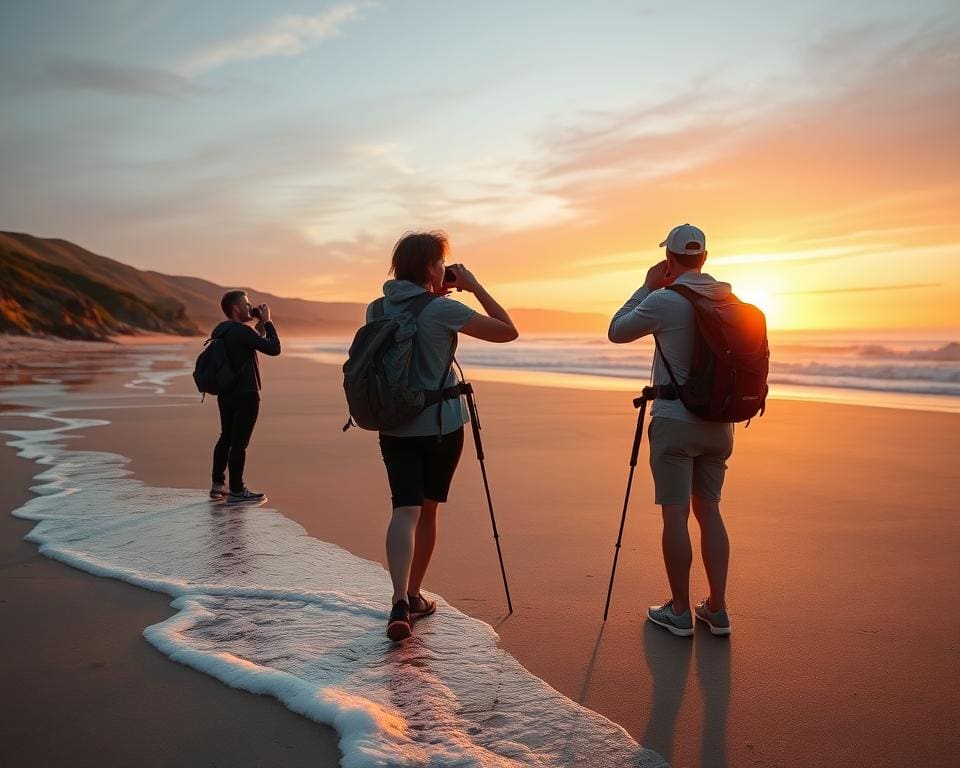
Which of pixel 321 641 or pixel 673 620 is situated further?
pixel 673 620

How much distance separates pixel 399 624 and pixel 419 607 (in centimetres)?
43

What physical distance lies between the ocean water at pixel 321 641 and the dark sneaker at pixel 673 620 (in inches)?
33.4

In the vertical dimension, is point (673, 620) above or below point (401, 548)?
below

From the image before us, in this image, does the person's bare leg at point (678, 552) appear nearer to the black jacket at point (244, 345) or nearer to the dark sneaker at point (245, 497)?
the black jacket at point (244, 345)

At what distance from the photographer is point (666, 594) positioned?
4570mm

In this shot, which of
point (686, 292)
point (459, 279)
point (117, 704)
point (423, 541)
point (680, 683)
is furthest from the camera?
point (423, 541)

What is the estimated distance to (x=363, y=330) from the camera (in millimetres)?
3906

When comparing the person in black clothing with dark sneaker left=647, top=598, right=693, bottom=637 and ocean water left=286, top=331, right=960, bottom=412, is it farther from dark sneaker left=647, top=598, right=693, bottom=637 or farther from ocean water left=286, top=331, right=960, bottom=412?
ocean water left=286, top=331, right=960, bottom=412

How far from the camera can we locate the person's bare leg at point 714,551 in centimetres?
398

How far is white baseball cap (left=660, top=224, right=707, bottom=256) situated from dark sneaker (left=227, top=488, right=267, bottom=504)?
14.9ft

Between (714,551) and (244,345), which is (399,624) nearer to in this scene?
(714,551)

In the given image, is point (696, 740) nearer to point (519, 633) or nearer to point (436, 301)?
point (519, 633)

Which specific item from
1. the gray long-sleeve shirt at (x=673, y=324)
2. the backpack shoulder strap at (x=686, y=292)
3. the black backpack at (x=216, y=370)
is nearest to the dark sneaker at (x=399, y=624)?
the gray long-sleeve shirt at (x=673, y=324)

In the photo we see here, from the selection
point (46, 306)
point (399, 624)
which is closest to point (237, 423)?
point (399, 624)
